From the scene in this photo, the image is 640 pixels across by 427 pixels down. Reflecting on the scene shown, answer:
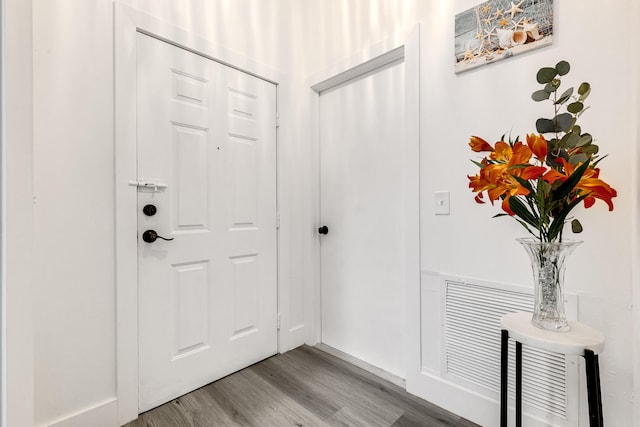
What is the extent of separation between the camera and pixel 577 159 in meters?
0.91

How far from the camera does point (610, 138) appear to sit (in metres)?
1.12

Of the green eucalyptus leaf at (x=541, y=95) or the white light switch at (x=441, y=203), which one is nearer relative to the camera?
the green eucalyptus leaf at (x=541, y=95)

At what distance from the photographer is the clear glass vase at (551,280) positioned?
98 cm

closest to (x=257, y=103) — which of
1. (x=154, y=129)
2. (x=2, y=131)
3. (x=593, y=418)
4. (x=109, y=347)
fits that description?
(x=154, y=129)

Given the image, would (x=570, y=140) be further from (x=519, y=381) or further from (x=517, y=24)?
(x=519, y=381)

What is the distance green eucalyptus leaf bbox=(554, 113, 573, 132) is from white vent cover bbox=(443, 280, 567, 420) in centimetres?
71

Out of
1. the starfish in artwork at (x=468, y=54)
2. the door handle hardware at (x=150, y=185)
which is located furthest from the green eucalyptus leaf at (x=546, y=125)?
the door handle hardware at (x=150, y=185)

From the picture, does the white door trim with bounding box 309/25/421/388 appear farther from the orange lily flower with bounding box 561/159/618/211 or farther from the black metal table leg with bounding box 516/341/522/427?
the orange lily flower with bounding box 561/159/618/211

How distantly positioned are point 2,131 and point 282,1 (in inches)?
79.1

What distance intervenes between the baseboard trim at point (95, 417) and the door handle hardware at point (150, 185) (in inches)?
40.7

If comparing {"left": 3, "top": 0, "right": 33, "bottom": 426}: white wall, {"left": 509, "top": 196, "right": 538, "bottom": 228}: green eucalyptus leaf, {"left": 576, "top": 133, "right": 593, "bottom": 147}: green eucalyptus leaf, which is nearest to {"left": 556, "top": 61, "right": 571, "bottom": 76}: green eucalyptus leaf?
{"left": 576, "top": 133, "right": 593, "bottom": 147}: green eucalyptus leaf

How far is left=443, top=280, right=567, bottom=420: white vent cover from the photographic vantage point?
126 centimetres

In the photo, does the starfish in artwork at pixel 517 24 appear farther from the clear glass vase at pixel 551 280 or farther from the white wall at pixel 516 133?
the clear glass vase at pixel 551 280

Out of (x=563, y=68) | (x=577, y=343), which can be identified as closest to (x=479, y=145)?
(x=563, y=68)
